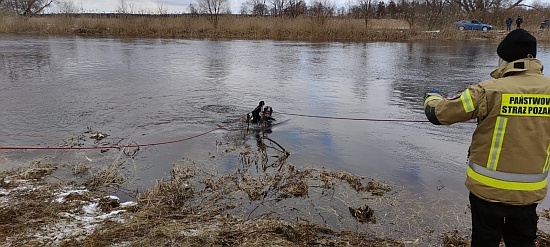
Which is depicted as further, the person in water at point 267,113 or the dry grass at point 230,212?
the person in water at point 267,113

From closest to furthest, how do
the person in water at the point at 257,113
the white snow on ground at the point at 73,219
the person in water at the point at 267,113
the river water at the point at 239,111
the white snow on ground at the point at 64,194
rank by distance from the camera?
1. the white snow on ground at the point at 73,219
2. the white snow on ground at the point at 64,194
3. the river water at the point at 239,111
4. the person in water at the point at 257,113
5. the person in water at the point at 267,113

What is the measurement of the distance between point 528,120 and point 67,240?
3750 millimetres

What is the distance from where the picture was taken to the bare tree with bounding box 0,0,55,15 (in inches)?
2087

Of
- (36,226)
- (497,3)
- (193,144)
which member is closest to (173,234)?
(36,226)

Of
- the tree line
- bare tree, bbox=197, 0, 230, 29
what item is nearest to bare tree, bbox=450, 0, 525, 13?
the tree line

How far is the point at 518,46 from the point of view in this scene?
8.35 ft

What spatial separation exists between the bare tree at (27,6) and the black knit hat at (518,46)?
6078cm

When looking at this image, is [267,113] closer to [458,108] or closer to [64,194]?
[64,194]

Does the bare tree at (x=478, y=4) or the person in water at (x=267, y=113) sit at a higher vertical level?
the bare tree at (x=478, y=4)

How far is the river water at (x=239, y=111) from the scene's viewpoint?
657 cm

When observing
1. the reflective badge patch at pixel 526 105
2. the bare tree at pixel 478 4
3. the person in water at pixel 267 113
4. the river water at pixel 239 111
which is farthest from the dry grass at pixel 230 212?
the bare tree at pixel 478 4

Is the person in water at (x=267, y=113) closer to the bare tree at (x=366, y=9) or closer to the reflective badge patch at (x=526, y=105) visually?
the reflective badge patch at (x=526, y=105)

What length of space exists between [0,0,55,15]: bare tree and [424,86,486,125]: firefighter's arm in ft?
199

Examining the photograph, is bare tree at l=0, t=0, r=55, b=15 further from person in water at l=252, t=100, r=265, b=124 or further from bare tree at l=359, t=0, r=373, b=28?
person in water at l=252, t=100, r=265, b=124
